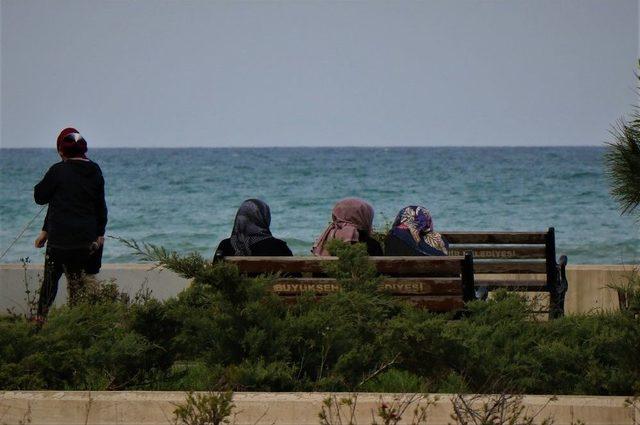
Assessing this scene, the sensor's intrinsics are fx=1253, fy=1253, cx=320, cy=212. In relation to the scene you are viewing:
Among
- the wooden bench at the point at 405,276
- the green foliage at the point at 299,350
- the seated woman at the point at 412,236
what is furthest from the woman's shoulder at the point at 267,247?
the green foliage at the point at 299,350

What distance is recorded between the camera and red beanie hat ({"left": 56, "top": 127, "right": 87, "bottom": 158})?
309 inches

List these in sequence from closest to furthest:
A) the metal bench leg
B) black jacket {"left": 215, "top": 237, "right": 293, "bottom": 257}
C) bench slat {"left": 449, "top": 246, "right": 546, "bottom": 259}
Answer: black jacket {"left": 215, "top": 237, "right": 293, "bottom": 257} → the metal bench leg → bench slat {"left": 449, "top": 246, "right": 546, "bottom": 259}

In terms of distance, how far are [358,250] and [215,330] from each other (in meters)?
0.90

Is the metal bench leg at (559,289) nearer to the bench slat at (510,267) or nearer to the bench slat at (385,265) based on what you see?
the bench slat at (510,267)

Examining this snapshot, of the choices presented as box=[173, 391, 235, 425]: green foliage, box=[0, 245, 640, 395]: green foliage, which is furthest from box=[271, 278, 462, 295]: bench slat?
box=[173, 391, 235, 425]: green foliage

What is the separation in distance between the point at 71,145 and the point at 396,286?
256 cm

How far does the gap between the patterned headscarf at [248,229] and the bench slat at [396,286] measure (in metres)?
1.33

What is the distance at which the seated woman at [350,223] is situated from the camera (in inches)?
311

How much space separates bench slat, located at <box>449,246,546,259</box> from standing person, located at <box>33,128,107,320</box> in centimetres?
245

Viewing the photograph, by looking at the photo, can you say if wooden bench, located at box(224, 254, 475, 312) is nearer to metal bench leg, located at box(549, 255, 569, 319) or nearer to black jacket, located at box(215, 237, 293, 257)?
black jacket, located at box(215, 237, 293, 257)

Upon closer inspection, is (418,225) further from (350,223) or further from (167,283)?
(167,283)

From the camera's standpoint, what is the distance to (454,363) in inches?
196

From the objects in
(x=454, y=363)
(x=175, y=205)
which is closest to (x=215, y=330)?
(x=454, y=363)

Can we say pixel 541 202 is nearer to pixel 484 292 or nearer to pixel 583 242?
pixel 583 242
